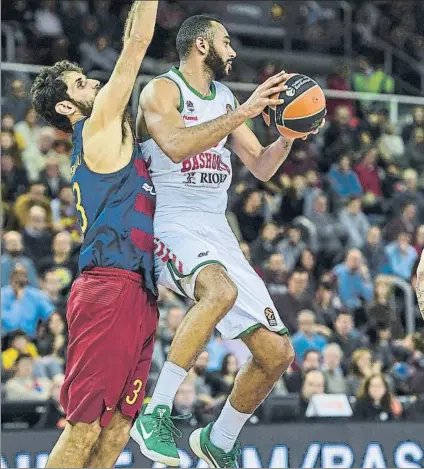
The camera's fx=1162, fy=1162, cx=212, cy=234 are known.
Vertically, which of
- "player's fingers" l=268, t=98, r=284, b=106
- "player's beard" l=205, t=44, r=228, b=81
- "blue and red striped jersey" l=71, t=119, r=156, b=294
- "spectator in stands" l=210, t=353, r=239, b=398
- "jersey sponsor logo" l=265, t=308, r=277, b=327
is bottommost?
"spectator in stands" l=210, t=353, r=239, b=398

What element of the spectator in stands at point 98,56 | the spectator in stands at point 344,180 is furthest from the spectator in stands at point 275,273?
the spectator in stands at point 98,56

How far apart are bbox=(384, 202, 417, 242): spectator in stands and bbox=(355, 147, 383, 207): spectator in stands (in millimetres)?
732

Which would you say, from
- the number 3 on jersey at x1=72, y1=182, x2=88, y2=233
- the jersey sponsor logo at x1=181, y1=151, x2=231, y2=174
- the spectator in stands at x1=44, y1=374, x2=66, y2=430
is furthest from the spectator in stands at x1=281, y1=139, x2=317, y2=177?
the number 3 on jersey at x1=72, y1=182, x2=88, y2=233

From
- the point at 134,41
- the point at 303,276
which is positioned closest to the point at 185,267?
the point at 134,41

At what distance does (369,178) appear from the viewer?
16.5m

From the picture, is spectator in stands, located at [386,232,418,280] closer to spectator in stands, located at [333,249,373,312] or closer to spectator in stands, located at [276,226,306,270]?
spectator in stands, located at [333,249,373,312]

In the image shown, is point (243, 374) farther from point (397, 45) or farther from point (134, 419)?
point (397, 45)

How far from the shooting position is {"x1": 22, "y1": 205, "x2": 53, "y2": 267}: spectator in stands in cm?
1214

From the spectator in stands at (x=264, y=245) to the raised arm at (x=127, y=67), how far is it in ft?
23.9

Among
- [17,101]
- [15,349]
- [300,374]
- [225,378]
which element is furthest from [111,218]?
[17,101]

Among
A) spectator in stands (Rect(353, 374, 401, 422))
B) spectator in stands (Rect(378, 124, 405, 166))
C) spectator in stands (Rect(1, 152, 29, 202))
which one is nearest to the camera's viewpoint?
spectator in stands (Rect(353, 374, 401, 422))

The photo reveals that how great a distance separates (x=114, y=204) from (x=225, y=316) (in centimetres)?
86

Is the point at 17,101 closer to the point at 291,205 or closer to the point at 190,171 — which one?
the point at 291,205

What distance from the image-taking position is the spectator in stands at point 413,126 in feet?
57.8
